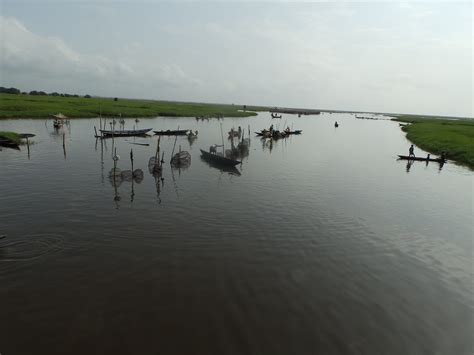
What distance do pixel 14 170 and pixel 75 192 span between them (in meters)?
8.56

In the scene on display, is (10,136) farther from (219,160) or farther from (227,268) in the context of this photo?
(227,268)

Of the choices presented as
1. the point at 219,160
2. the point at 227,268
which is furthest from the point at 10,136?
the point at 227,268

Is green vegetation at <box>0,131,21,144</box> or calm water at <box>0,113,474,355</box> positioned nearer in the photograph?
calm water at <box>0,113,474,355</box>

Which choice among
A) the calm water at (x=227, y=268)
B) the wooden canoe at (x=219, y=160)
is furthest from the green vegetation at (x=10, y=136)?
the wooden canoe at (x=219, y=160)

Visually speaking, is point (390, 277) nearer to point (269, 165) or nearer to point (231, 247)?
point (231, 247)

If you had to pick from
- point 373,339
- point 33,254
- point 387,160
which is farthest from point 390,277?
point 387,160

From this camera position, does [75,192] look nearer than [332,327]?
No

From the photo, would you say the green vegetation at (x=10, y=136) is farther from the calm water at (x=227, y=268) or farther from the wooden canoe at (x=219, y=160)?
the wooden canoe at (x=219, y=160)

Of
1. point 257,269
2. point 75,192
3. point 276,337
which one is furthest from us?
point 75,192

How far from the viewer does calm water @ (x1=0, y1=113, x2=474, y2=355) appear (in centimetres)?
856

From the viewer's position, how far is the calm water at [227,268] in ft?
28.1

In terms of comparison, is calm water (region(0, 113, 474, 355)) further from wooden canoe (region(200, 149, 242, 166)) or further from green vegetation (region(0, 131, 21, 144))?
green vegetation (region(0, 131, 21, 144))

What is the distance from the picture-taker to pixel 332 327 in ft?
30.0

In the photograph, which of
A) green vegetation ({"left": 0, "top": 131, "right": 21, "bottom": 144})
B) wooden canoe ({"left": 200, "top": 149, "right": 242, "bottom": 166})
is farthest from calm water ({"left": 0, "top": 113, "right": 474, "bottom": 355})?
green vegetation ({"left": 0, "top": 131, "right": 21, "bottom": 144})
